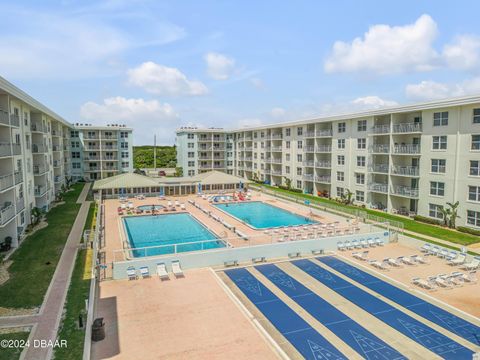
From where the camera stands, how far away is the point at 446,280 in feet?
63.0

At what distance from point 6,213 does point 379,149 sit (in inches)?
1366

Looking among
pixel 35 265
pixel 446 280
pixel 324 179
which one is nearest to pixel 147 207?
pixel 35 265

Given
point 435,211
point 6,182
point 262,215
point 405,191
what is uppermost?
point 6,182

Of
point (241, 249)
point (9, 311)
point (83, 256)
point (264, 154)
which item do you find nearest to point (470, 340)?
point (241, 249)

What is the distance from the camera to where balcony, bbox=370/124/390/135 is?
123 feet

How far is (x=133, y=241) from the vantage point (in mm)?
27391

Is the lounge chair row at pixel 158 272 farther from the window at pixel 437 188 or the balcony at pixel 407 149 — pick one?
the balcony at pixel 407 149

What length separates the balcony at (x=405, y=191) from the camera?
114 ft

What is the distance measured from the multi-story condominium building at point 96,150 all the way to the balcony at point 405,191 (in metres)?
46.3

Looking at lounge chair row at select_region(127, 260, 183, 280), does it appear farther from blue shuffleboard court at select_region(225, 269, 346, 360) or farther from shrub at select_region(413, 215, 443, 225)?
shrub at select_region(413, 215, 443, 225)

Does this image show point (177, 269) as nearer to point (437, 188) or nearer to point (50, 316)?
point (50, 316)

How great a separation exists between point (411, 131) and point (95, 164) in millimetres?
51098

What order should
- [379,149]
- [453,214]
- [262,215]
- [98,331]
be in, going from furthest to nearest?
[379,149], [262,215], [453,214], [98,331]

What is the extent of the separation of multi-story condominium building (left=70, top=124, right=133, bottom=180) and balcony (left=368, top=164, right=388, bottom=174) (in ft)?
141
